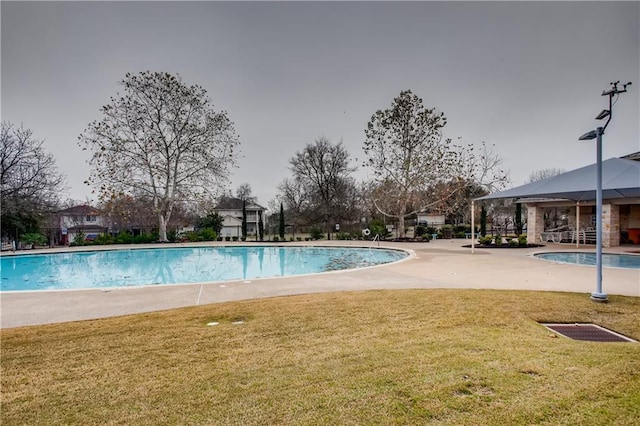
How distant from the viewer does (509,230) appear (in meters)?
29.9

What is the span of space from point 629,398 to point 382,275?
597 centimetres

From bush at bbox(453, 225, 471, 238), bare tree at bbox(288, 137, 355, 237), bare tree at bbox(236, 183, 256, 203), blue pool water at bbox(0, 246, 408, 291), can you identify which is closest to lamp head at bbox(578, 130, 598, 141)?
blue pool water at bbox(0, 246, 408, 291)

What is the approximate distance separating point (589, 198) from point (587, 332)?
50.9 feet

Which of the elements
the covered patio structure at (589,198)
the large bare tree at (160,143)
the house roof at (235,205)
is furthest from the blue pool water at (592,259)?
the house roof at (235,205)

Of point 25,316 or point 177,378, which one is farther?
point 25,316

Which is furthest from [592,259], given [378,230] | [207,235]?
[207,235]

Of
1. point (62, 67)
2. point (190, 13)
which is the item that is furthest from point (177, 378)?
point (62, 67)

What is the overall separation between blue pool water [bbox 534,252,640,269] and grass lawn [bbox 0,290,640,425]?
7.67m

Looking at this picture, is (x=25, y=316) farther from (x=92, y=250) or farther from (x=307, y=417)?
(x=92, y=250)

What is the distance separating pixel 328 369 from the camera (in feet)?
9.16

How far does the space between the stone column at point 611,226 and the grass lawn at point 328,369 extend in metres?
13.8

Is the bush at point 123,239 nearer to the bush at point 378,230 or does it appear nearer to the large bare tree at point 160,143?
the large bare tree at point 160,143

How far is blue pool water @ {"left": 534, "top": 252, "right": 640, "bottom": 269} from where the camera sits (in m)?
10.5

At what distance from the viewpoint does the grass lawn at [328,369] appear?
215 centimetres
